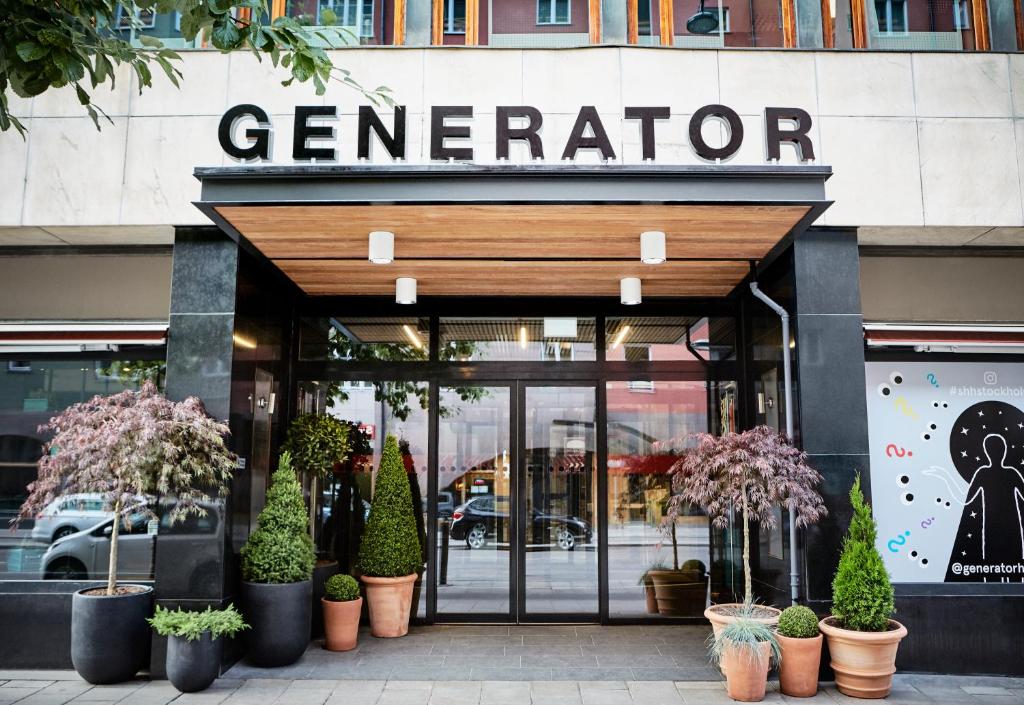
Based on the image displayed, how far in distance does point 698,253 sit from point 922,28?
3.48 m

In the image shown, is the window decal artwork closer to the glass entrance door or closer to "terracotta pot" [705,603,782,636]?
"terracotta pot" [705,603,782,636]

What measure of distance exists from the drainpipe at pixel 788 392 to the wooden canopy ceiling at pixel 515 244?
0.50 meters

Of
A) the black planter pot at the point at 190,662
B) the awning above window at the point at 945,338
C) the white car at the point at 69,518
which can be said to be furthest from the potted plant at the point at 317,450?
the awning above window at the point at 945,338

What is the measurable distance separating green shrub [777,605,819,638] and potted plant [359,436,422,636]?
3721mm

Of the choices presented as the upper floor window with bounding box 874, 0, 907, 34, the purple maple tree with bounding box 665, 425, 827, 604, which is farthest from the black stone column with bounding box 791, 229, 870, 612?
the upper floor window with bounding box 874, 0, 907, 34

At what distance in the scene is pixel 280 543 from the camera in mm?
7223

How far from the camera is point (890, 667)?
21.2 ft

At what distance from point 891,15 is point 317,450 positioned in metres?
7.43

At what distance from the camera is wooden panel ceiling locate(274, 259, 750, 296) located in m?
7.83

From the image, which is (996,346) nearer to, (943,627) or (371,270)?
(943,627)

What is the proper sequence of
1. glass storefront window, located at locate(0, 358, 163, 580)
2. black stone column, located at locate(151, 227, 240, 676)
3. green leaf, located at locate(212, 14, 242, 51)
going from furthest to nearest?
1. glass storefront window, located at locate(0, 358, 163, 580)
2. black stone column, located at locate(151, 227, 240, 676)
3. green leaf, located at locate(212, 14, 242, 51)

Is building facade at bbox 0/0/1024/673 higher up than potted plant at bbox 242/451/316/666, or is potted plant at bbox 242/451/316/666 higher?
building facade at bbox 0/0/1024/673

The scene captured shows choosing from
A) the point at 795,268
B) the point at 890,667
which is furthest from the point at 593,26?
the point at 890,667

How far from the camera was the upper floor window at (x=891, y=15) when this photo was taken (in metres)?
8.16
